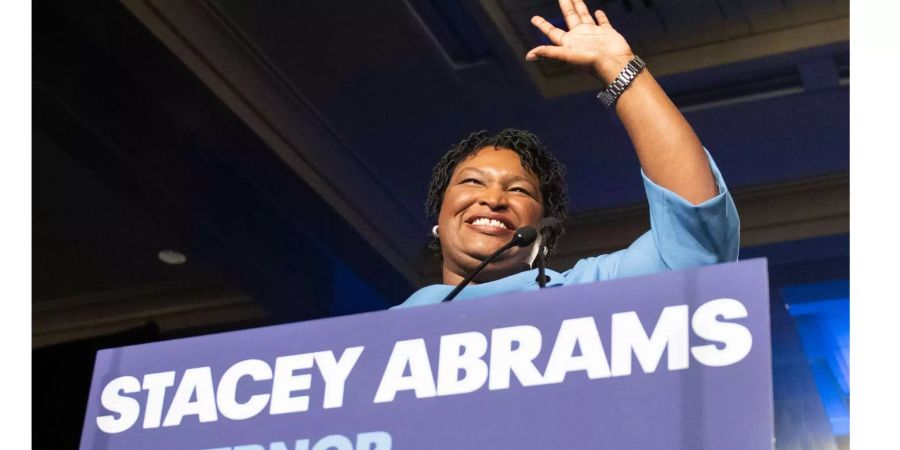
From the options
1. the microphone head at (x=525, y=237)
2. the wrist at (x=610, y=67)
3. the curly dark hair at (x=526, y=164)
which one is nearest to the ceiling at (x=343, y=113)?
the curly dark hair at (x=526, y=164)

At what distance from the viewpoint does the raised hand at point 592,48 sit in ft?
4.32

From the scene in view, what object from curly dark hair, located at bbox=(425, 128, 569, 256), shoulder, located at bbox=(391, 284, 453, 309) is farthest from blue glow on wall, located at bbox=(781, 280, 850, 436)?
shoulder, located at bbox=(391, 284, 453, 309)

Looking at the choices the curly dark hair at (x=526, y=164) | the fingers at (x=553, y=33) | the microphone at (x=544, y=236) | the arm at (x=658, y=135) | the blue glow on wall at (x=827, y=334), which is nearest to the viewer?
the microphone at (x=544, y=236)

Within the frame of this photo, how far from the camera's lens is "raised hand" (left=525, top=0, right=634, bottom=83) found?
132 cm

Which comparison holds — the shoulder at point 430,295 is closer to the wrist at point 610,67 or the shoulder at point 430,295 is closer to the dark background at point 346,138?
the wrist at point 610,67

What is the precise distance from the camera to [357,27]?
3984 mm

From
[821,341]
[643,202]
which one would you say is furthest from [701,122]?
[821,341]

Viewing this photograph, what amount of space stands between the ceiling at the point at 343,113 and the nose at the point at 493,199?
2252mm

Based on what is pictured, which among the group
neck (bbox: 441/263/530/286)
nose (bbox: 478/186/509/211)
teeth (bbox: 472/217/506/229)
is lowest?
neck (bbox: 441/263/530/286)

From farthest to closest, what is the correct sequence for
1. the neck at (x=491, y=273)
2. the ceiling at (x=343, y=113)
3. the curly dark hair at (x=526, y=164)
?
1. the ceiling at (x=343, y=113)
2. the curly dark hair at (x=526, y=164)
3. the neck at (x=491, y=273)

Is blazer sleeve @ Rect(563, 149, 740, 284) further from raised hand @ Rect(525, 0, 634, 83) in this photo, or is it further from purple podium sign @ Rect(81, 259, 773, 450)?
purple podium sign @ Rect(81, 259, 773, 450)

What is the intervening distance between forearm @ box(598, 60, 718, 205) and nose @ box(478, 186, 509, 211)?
0.33m

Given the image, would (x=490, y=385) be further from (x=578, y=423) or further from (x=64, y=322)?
(x=64, y=322)
